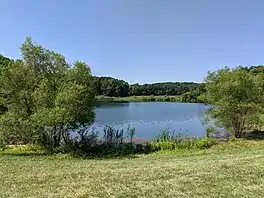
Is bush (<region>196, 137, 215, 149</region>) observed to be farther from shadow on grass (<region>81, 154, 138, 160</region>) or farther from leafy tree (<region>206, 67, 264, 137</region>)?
shadow on grass (<region>81, 154, 138, 160</region>)

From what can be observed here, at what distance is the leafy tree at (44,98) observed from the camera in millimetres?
18141

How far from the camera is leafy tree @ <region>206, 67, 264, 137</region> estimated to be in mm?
24453

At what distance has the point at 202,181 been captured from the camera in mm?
8938

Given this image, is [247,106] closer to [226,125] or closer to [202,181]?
[226,125]

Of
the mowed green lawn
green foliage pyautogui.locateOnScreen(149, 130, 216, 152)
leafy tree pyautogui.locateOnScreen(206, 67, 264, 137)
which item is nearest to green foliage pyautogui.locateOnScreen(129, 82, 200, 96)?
leafy tree pyautogui.locateOnScreen(206, 67, 264, 137)

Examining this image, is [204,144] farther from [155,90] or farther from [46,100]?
[155,90]

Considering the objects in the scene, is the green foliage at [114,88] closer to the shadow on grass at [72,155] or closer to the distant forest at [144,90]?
the distant forest at [144,90]

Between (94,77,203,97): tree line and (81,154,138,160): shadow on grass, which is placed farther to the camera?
(94,77,203,97): tree line

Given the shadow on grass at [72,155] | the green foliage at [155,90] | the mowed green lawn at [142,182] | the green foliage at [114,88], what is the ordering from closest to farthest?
the mowed green lawn at [142,182] < the shadow on grass at [72,155] < the green foliage at [114,88] < the green foliage at [155,90]

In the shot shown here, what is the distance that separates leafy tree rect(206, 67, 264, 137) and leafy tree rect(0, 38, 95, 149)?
10.1 m

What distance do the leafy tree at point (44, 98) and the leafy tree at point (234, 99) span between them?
1009 centimetres

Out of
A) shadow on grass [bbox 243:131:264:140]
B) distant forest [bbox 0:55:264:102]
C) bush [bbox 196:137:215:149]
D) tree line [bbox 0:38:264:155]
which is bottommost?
bush [bbox 196:137:215:149]

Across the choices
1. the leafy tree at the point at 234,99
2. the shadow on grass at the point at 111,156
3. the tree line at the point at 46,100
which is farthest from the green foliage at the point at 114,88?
the shadow on grass at the point at 111,156

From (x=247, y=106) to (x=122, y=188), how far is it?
17851 mm
